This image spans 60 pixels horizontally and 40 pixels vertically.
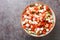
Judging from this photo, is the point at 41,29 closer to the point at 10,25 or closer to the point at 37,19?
the point at 37,19

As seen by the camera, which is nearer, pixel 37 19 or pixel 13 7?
pixel 37 19

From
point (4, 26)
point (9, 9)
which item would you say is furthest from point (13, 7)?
point (4, 26)

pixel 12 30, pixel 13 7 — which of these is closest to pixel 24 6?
pixel 13 7

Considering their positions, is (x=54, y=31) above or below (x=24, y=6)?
below

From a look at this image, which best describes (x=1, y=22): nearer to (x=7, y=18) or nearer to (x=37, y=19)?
(x=7, y=18)

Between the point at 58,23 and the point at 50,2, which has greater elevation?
the point at 50,2

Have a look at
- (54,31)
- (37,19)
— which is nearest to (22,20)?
(37,19)
